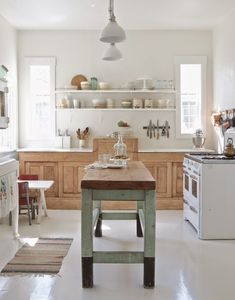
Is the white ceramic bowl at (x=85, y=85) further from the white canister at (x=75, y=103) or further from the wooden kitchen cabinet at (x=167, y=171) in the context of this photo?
the wooden kitchen cabinet at (x=167, y=171)

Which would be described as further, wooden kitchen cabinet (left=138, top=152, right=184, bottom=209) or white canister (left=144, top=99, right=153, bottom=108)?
white canister (left=144, top=99, right=153, bottom=108)

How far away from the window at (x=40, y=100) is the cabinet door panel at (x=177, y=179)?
2.27m

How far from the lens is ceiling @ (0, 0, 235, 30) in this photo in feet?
19.5

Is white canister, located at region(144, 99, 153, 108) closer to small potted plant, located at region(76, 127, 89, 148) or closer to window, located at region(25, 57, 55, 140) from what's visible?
small potted plant, located at region(76, 127, 89, 148)

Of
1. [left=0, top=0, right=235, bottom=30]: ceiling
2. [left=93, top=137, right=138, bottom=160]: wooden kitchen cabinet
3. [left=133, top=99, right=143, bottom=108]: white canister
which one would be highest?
[left=0, top=0, right=235, bottom=30]: ceiling

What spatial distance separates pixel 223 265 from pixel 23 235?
2454 millimetres

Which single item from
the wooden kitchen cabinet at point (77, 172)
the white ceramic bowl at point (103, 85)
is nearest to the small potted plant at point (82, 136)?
the wooden kitchen cabinet at point (77, 172)

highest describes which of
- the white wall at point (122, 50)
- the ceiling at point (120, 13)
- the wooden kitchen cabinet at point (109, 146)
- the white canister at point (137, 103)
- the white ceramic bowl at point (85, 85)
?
the ceiling at point (120, 13)

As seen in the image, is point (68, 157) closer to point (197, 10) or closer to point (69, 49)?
point (69, 49)

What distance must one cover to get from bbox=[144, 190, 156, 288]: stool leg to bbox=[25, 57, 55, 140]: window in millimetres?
4397

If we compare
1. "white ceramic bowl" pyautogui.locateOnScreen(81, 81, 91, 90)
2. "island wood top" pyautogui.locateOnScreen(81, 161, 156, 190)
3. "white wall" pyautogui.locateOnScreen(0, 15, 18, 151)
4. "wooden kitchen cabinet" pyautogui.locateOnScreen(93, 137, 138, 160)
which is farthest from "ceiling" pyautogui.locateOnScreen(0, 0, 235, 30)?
"island wood top" pyautogui.locateOnScreen(81, 161, 156, 190)

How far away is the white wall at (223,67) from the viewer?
645cm

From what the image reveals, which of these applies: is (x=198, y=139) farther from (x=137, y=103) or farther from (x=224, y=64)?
(x=224, y=64)

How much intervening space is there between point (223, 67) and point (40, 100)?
3188mm
